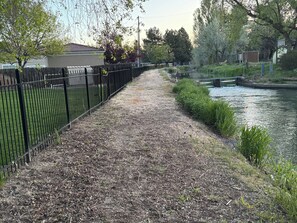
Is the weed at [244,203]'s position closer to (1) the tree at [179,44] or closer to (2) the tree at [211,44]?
(2) the tree at [211,44]

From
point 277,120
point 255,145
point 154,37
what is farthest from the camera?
point 154,37

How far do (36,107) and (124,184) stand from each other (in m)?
2.49

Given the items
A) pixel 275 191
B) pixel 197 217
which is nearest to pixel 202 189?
pixel 197 217

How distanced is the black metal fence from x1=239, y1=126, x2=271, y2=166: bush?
360 cm

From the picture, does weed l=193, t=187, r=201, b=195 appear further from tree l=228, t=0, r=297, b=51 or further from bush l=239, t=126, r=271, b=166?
tree l=228, t=0, r=297, b=51

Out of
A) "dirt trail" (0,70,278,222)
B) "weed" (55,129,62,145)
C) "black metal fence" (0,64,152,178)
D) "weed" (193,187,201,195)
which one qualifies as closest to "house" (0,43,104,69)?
"black metal fence" (0,64,152,178)

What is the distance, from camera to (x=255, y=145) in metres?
5.16

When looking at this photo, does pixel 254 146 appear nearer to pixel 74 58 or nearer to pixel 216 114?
pixel 216 114

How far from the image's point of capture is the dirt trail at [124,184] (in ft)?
9.18

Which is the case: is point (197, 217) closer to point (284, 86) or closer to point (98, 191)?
point (98, 191)

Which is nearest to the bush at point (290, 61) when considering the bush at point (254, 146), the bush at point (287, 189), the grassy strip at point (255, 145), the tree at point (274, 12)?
the tree at point (274, 12)

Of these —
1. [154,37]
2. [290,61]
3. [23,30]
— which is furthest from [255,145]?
[154,37]

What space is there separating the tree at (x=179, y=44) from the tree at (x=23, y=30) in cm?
5673

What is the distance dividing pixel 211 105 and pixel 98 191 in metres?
5.12
